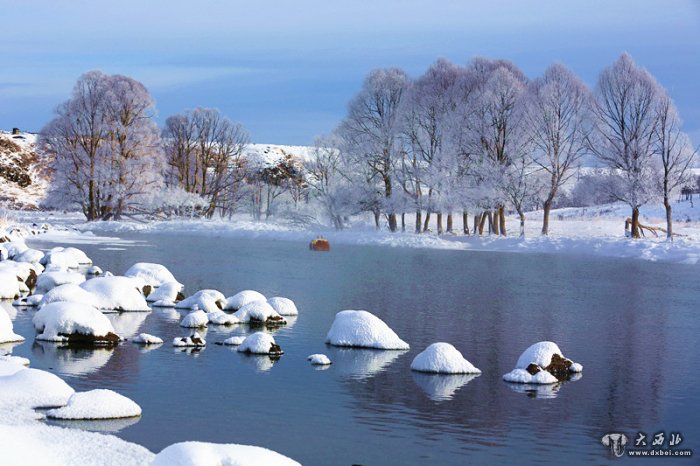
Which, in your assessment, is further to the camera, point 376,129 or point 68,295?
point 376,129

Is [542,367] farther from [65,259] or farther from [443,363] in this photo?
[65,259]

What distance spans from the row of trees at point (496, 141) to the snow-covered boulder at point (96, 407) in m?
40.3

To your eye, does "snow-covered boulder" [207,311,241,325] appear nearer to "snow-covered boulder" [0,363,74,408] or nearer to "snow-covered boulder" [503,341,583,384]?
"snow-covered boulder" [503,341,583,384]

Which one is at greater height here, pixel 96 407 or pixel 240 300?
pixel 240 300

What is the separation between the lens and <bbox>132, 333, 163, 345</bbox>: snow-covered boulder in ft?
54.4

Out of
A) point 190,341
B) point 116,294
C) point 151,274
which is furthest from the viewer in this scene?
point 151,274

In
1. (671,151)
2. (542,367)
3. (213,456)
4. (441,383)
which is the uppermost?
(671,151)

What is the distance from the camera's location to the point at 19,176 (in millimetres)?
101375

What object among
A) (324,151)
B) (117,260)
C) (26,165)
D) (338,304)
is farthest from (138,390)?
(26,165)

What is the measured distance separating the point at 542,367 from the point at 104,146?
51.7 meters

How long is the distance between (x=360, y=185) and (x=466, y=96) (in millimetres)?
8702

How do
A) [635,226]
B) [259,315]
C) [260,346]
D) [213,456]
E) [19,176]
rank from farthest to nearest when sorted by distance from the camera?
[19,176] → [635,226] → [259,315] → [260,346] → [213,456]

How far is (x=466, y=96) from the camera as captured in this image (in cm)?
5384

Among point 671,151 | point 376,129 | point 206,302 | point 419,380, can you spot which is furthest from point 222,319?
point 376,129
